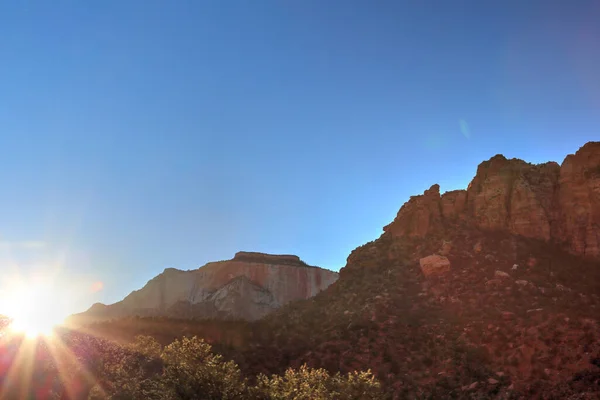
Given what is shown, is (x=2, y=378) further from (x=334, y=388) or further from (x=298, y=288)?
(x=298, y=288)

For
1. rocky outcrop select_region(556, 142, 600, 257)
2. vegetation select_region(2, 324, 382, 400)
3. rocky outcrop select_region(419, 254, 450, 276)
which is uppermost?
rocky outcrop select_region(556, 142, 600, 257)

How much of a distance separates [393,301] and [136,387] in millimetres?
24243

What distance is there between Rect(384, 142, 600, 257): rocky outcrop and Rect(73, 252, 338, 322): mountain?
38.1 m

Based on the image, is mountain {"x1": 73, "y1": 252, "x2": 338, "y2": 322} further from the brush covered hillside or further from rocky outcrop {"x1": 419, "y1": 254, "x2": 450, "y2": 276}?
rocky outcrop {"x1": 419, "y1": 254, "x2": 450, "y2": 276}

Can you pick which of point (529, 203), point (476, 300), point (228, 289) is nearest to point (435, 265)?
point (476, 300)

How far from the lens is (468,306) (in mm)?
34531

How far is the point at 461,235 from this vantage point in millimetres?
42625

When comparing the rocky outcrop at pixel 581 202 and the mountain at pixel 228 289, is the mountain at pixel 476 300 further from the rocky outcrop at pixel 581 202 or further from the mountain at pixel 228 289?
the mountain at pixel 228 289

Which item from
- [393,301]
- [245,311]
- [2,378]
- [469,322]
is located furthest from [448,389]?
[245,311]

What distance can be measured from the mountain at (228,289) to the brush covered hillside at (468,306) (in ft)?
104

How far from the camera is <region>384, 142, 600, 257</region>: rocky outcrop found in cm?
3731

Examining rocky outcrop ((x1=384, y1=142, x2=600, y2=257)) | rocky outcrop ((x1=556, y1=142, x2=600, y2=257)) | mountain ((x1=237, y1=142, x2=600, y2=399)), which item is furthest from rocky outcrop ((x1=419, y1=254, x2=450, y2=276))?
rocky outcrop ((x1=556, y1=142, x2=600, y2=257))

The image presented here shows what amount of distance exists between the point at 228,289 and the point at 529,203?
5249 cm

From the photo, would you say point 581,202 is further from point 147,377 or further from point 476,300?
point 147,377
